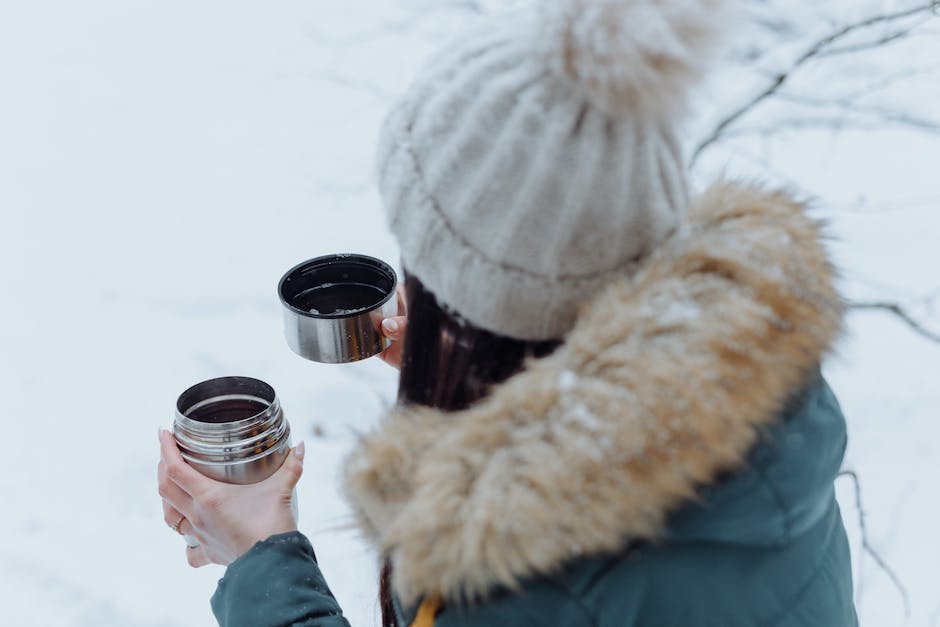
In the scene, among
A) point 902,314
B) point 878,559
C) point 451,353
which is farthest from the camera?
point 902,314

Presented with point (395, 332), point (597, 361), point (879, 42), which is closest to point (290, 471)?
point (395, 332)

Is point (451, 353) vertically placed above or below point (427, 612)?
above

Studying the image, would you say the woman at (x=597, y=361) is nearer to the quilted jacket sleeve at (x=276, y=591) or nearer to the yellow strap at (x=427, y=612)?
the yellow strap at (x=427, y=612)

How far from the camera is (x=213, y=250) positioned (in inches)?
137

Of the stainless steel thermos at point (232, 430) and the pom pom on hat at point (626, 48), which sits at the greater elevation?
the pom pom on hat at point (626, 48)

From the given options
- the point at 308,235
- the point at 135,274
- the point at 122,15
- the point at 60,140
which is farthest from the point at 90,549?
the point at 122,15

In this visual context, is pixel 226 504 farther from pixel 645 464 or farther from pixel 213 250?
pixel 213 250

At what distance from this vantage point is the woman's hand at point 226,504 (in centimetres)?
128

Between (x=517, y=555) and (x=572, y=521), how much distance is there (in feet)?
0.20

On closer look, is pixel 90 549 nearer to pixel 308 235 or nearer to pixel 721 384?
pixel 308 235

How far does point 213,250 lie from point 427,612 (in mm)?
2816

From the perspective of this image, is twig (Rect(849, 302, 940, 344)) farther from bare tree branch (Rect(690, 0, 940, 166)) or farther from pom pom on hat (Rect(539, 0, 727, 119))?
pom pom on hat (Rect(539, 0, 727, 119))

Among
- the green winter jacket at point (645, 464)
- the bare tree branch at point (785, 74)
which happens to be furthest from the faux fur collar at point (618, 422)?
the bare tree branch at point (785, 74)

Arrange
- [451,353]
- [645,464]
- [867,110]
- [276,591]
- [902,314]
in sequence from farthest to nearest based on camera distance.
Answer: [867,110] < [902,314] < [276,591] < [451,353] < [645,464]
